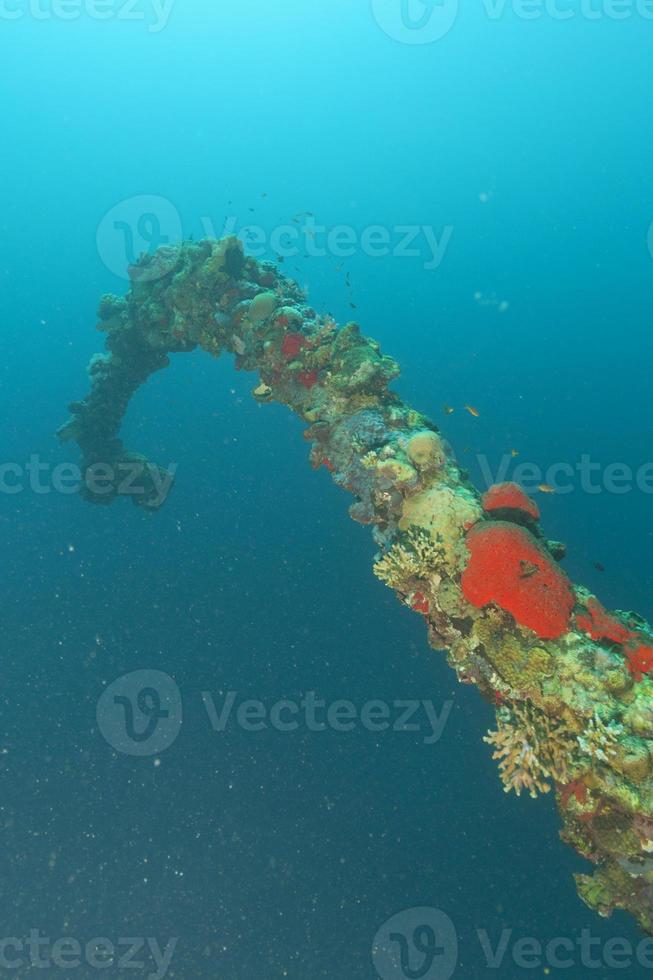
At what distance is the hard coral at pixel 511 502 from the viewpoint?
278 inches

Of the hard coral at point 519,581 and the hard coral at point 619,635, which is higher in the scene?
the hard coral at point 519,581

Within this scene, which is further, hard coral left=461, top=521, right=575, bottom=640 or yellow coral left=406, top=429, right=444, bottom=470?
yellow coral left=406, top=429, right=444, bottom=470

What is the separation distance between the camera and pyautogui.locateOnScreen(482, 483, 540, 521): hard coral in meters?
7.06

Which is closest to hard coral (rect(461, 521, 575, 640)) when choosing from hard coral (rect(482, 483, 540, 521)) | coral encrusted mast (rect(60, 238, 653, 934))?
coral encrusted mast (rect(60, 238, 653, 934))

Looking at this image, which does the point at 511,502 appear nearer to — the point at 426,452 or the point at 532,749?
the point at 426,452

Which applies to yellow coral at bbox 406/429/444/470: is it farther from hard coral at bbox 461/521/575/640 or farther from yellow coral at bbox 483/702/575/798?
yellow coral at bbox 483/702/575/798

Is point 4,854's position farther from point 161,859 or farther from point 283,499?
point 283,499

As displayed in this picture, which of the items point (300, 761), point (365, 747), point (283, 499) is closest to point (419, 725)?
point (365, 747)

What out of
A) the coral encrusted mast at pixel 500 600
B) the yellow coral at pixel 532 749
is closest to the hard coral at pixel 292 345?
the coral encrusted mast at pixel 500 600

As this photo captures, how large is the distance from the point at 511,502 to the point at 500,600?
1.48 metres

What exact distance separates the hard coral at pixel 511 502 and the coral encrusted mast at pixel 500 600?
2 centimetres

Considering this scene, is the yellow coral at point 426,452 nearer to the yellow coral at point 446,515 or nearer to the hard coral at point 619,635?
the yellow coral at point 446,515

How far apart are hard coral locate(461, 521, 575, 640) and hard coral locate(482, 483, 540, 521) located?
2.12 feet

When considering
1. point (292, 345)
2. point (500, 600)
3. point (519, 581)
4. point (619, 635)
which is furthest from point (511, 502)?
point (292, 345)
